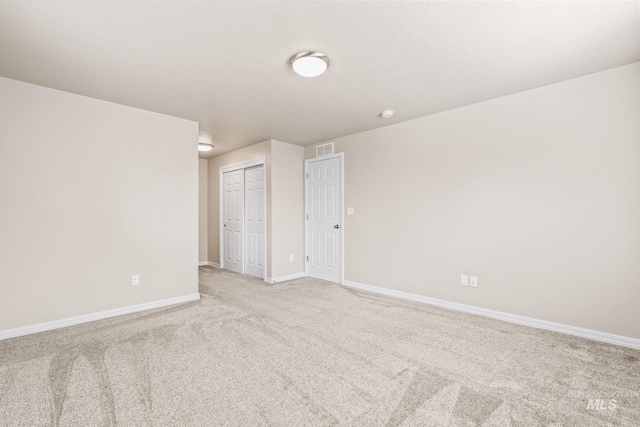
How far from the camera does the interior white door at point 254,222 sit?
200 inches

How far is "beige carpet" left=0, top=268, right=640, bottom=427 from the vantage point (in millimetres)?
1625

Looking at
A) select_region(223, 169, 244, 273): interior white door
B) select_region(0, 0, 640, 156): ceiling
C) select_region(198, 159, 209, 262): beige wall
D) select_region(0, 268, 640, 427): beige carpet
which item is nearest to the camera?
select_region(0, 268, 640, 427): beige carpet

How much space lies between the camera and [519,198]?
298 centimetres

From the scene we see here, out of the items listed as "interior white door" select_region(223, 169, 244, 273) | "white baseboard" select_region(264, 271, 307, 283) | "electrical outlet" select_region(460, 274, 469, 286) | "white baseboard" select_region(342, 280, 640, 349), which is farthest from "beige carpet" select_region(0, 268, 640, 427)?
"interior white door" select_region(223, 169, 244, 273)

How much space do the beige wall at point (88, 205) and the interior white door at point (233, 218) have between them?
5.54 ft

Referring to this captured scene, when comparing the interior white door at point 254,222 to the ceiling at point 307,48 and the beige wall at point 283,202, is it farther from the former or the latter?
the ceiling at point 307,48

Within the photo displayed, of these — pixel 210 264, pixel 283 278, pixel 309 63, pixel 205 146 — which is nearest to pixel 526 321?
pixel 309 63

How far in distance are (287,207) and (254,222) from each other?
706 mm

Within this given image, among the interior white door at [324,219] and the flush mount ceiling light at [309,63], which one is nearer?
the flush mount ceiling light at [309,63]

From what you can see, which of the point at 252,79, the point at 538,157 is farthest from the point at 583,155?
the point at 252,79

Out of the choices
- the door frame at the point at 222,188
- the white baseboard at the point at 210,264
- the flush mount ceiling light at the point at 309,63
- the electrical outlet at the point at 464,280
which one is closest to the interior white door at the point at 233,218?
the door frame at the point at 222,188

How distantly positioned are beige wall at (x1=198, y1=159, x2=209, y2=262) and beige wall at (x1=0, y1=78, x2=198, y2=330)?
2699 mm

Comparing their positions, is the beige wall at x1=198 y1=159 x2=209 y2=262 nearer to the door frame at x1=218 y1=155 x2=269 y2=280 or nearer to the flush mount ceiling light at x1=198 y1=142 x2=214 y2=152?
the door frame at x1=218 y1=155 x2=269 y2=280

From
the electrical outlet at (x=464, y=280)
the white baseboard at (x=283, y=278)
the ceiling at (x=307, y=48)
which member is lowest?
the white baseboard at (x=283, y=278)
